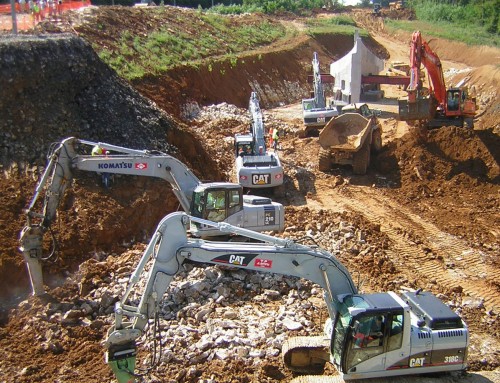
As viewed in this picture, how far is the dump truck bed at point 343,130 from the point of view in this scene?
22.6 metres

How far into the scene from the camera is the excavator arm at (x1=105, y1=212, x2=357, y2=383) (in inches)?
349

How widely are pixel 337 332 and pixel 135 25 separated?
92.3 ft

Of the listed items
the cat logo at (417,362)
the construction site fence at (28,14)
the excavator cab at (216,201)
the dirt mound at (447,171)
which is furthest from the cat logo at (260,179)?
the construction site fence at (28,14)

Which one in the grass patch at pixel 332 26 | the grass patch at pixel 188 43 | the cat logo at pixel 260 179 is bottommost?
the cat logo at pixel 260 179

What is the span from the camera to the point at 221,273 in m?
13.6

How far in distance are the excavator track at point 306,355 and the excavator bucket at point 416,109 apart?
46.3 feet

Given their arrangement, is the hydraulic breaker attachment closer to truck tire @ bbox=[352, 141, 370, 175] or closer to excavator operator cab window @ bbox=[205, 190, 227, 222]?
excavator operator cab window @ bbox=[205, 190, 227, 222]

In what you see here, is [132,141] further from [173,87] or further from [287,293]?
[173,87]

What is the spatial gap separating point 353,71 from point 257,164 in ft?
58.2

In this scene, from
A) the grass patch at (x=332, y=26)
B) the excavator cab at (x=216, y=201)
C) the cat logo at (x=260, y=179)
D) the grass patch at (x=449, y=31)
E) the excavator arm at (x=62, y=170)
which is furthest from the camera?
the grass patch at (x=332, y=26)

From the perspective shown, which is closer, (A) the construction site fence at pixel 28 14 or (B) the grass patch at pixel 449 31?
(A) the construction site fence at pixel 28 14

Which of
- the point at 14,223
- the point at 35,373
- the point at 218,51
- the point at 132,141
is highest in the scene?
the point at 218,51

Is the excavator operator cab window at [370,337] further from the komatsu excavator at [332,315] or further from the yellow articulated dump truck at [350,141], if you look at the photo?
the yellow articulated dump truck at [350,141]

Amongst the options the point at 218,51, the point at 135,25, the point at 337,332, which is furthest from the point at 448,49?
the point at 337,332
